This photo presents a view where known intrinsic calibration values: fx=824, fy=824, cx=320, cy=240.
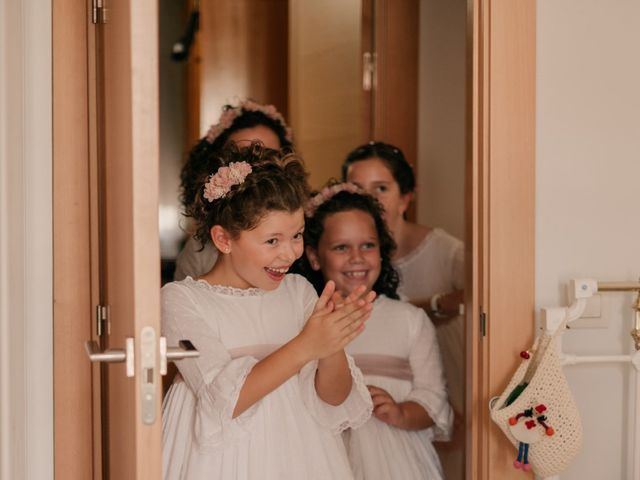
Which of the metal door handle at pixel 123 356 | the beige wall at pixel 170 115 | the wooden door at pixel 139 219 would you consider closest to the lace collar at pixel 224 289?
the wooden door at pixel 139 219

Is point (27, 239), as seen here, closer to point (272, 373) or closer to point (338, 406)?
point (272, 373)

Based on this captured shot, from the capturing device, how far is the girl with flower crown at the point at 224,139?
95.3 inches

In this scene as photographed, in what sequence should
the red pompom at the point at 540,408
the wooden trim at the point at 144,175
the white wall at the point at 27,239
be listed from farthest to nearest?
the red pompom at the point at 540,408 → the white wall at the point at 27,239 → the wooden trim at the point at 144,175

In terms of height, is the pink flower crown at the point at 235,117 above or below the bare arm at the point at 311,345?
above

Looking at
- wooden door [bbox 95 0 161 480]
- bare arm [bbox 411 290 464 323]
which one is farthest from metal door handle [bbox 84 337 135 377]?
bare arm [bbox 411 290 464 323]

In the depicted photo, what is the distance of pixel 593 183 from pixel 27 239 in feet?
4.35

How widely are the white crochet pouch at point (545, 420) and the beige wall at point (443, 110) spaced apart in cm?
138

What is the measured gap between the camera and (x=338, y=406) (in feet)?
6.38

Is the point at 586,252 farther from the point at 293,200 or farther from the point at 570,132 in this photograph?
the point at 293,200

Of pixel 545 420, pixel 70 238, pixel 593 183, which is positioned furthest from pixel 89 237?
pixel 593 183

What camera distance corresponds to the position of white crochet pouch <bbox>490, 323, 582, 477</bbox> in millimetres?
1839

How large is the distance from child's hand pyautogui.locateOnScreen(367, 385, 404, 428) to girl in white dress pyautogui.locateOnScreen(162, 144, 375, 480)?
24 centimetres

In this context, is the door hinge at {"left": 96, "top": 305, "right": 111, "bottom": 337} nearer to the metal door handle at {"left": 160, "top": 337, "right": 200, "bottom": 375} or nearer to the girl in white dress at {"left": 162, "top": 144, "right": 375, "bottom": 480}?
the girl in white dress at {"left": 162, "top": 144, "right": 375, "bottom": 480}

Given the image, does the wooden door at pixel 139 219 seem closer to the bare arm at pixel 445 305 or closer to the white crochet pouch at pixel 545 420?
the white crochet pouch at pixel 545 420
